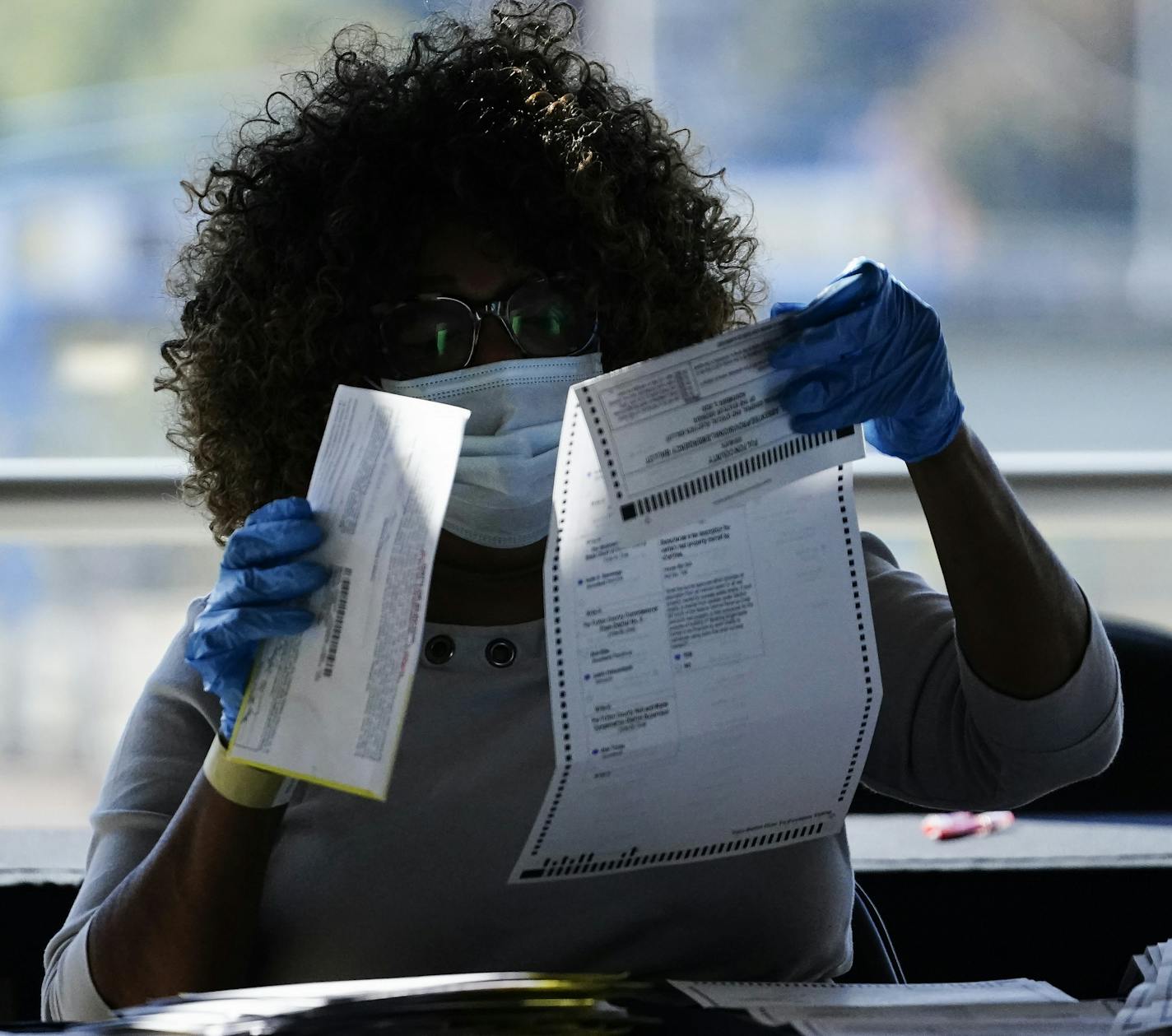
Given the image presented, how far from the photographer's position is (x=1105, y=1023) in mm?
739

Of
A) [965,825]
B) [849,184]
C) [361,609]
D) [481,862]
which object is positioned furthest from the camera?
[849,184]

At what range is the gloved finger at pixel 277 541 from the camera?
0.88m

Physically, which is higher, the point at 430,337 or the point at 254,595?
the point at 430,337

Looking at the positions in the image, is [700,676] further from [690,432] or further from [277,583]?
[277,583]

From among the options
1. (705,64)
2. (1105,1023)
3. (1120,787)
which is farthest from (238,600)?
(705,64)

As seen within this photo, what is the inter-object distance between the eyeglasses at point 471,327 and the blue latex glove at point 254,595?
10.0 inches

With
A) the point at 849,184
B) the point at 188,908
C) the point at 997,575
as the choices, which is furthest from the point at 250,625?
the point at 849,184

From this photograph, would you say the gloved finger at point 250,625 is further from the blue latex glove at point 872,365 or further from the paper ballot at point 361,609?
the blue latex glove at point 872,365

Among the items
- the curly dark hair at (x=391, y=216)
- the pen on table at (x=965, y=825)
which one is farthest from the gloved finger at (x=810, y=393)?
the pen on table at (x=965, y=825)

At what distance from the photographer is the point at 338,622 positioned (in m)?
0.86

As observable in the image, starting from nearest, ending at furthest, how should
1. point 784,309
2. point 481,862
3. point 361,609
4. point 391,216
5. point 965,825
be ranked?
point 361,609 → point 784,309 → point 481,862 → point 391,216 → point 965,825

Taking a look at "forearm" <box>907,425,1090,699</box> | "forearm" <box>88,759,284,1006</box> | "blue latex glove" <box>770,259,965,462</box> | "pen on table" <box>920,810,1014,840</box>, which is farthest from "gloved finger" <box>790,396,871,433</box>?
"pen on table" <box>920,810,1014,840</box>

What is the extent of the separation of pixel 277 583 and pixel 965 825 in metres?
1.21

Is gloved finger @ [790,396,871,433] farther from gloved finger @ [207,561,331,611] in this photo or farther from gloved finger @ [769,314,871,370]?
gloved finger @ [207,561,331,611]
